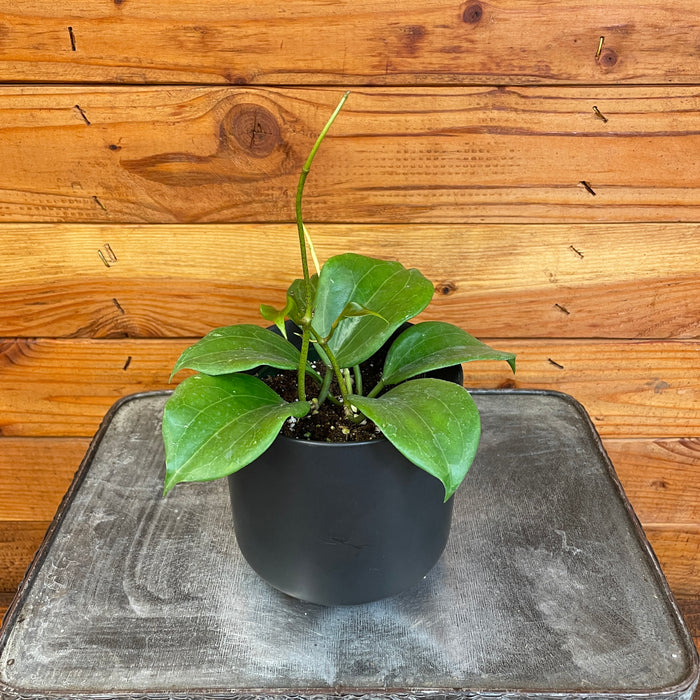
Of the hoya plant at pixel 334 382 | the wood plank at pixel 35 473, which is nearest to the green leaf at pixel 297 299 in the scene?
the hoya plant at pixel 334 382

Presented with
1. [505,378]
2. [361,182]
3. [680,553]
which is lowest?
[680,553]


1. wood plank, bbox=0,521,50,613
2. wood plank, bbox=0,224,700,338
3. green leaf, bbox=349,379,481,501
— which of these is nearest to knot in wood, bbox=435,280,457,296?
wood plank, bbox=0,224,700,338

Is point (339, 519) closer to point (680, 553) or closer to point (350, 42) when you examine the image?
point (350, 42)

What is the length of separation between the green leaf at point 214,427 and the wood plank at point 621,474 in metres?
0.73

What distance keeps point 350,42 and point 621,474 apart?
33.9 inches

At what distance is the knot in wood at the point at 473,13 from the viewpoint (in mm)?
926

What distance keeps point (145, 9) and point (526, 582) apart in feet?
2.79

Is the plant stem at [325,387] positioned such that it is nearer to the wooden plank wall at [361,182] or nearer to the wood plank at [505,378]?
the wooden plank wall at [361,182]

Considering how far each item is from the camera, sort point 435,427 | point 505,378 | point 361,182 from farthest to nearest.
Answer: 1. point 505,378
2. point 361,182
3. point 435,427

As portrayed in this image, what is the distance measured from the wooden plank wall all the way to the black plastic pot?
0.43 m

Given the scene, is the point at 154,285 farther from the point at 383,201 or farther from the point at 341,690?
the point at 341,690

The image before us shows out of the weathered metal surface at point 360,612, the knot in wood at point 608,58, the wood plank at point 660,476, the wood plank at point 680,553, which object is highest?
the knot in wood at point 608,58

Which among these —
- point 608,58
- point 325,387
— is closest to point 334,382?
point 325,387

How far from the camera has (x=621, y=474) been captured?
4.16 ft
